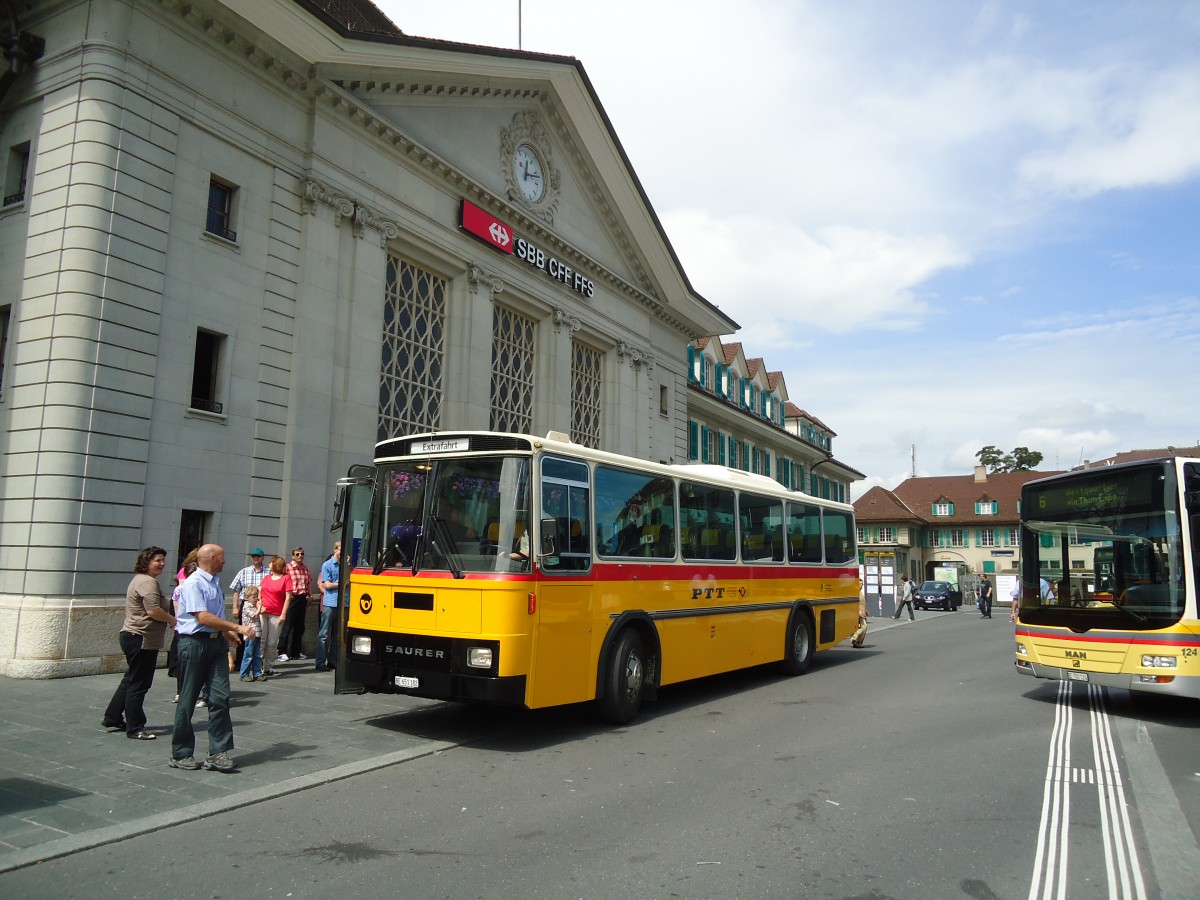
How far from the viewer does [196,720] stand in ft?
30.0

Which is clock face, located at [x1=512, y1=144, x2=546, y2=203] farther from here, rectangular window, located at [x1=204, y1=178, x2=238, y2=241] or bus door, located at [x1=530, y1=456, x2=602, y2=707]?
bus door, located at [x1=530, y1=456, x2=602, y2=707]

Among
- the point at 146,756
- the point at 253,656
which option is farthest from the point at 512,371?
the point at 146,756

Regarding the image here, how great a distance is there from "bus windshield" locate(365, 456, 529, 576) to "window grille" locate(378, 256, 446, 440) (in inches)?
344

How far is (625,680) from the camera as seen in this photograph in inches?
377

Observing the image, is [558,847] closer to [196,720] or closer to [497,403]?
[196,720]

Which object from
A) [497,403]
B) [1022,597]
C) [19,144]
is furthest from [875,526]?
[19,144]

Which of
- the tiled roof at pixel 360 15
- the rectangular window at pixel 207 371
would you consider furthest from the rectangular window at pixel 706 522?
the tiled roof at pixel 360 15

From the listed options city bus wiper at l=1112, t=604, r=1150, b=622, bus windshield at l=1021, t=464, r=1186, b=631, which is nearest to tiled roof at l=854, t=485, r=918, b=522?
bus windshield at l=1021, t=464, r=1186, b=631

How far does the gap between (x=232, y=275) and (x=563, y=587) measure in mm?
9253

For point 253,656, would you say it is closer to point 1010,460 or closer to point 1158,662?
point 1158,662

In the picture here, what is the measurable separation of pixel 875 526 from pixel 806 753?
69271 millimetres

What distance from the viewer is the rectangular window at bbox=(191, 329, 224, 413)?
14.0m

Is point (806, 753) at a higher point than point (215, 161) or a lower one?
lower

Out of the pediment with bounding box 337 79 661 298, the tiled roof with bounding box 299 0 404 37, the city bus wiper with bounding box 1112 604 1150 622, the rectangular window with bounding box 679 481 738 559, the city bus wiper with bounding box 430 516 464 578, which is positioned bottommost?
the city bus wiper with bounding box 1112 604 1150 622
